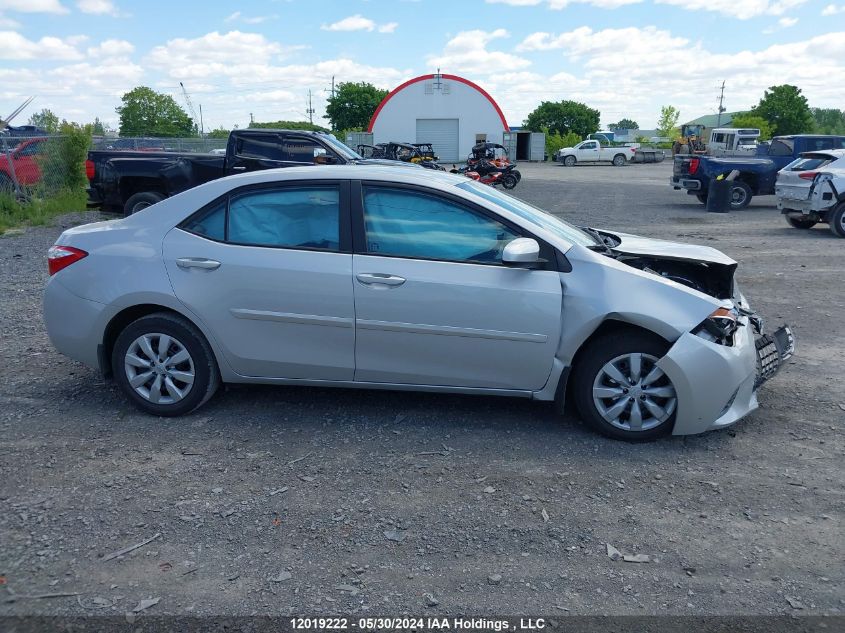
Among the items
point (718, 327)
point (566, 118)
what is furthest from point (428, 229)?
point (566, 118)

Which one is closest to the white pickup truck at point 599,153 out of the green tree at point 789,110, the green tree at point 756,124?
the green tree at point 756,124

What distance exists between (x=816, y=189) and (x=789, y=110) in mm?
59045

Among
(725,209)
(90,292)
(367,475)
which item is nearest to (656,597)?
(367,475)

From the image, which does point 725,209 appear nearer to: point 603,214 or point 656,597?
point 603,214

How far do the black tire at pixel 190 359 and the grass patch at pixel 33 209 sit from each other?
11075 millimetres

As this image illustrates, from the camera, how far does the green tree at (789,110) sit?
6456 cm

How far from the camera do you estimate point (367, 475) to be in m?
4.07

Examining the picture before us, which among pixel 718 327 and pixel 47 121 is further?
pixel 47 121

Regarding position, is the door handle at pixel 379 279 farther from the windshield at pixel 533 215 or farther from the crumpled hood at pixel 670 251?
the crumpled hood at pixel 670 251

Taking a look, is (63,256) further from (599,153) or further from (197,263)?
(599,153)

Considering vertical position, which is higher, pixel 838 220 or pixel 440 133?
pixel 440 133

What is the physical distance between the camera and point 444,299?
4.39 meters

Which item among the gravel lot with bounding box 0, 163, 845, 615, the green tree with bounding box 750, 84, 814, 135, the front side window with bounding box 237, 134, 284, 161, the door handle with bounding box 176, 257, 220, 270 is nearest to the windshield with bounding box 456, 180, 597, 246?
the gravel lot with bounding box 0, 163, 845, 615

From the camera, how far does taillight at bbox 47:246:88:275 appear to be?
190 inches
